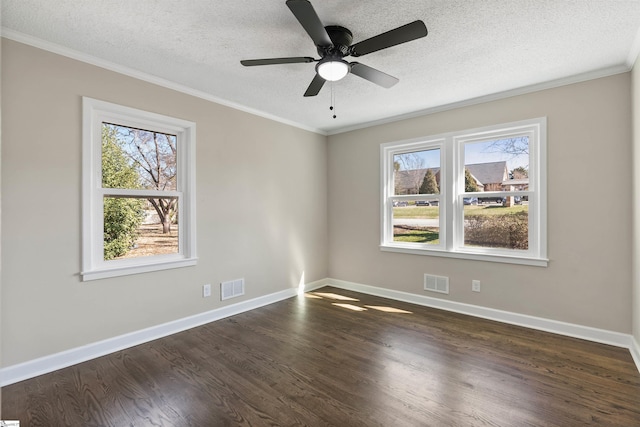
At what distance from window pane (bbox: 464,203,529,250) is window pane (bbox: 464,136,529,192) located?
7.8 inches

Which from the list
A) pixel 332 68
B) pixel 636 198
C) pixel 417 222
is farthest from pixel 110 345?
pixel 636 198

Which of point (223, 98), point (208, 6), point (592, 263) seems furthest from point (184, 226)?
point (592, 263)

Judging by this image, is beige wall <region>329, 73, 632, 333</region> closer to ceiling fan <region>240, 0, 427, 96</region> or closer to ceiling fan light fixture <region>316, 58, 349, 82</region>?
ceiling fan <region>240, 0, 427, 96</region>

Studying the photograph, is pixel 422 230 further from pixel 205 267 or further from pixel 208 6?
pixel 208 6

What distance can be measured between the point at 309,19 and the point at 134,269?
8.67 feet

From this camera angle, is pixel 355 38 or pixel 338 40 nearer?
pixel 338 40

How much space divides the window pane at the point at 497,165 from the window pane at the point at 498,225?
197mm

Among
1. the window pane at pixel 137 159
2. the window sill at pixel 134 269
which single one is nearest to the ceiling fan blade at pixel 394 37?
the window pane at pixel 137 159

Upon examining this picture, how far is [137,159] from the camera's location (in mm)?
2975

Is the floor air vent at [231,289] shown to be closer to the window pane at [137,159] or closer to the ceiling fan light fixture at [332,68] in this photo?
the window pane at [137,159]

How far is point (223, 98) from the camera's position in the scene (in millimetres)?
3496

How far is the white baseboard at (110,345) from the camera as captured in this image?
7.33 ft

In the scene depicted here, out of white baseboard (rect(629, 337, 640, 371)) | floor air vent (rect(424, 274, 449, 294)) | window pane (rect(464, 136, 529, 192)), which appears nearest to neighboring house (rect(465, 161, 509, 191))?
window pane (rect(464, 136, 529, 192))

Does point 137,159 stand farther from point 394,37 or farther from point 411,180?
point 411,180
